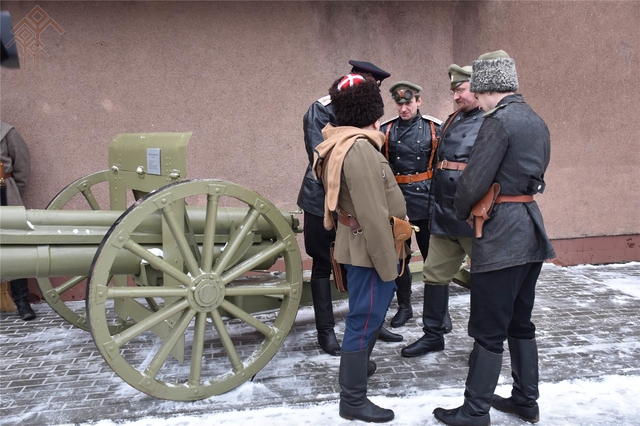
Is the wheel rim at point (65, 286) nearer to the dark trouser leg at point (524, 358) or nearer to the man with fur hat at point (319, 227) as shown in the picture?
the man with fur hat at point (319, 227)

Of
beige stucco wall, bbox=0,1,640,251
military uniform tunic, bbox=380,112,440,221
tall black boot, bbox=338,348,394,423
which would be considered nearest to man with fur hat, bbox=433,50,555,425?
tall black boot, bbox=338,348,394,423

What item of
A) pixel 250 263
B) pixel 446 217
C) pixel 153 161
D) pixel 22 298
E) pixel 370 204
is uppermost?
pixel 153 161

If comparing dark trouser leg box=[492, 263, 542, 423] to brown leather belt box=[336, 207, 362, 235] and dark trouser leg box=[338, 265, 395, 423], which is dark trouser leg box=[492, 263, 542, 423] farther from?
brown leather belt box=[336, 207, 362, 235]

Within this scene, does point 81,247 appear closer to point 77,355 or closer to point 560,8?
point 77,355

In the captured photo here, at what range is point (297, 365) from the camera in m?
4.08

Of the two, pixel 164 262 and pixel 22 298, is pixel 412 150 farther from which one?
pixel 22 298

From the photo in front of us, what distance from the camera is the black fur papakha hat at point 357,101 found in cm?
321

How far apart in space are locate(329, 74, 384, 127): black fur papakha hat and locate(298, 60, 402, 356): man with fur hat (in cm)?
73

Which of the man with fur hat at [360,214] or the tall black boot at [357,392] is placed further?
the tall black boot at [357,392]

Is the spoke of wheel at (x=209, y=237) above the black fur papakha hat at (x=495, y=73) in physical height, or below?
below

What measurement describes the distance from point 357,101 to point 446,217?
3.74 feet

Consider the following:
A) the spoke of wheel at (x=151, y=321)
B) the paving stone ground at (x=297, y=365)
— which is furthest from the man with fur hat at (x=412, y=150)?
the spoke of wheel at (x=151, y=321)

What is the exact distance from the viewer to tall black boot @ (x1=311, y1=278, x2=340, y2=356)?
4285mm

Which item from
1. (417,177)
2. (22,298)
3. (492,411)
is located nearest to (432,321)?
(492,411)
